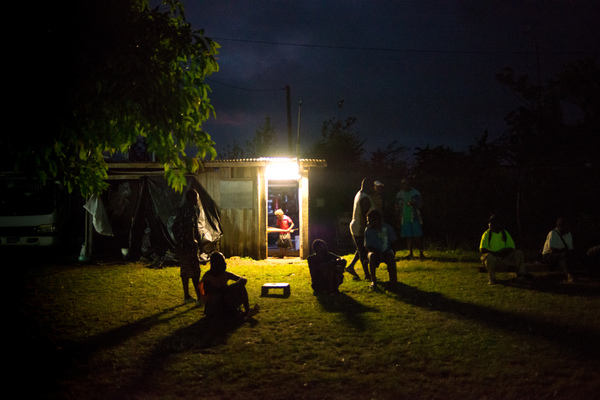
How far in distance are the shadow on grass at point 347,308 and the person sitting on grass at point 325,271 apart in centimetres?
20

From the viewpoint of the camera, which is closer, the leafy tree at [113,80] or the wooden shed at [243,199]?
the leafy tree at [113,80]

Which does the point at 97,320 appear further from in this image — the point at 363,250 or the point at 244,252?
the point at 244,252

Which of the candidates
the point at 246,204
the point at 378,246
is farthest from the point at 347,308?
the point at 246,204

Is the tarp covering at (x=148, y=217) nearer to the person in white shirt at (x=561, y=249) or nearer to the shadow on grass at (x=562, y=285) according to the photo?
the shadow on grass at (x=562, y=285)

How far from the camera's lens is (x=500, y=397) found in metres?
3.94

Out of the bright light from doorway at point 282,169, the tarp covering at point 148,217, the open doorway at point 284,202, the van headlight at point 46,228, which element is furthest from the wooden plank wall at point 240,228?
the van headlight at point 46,228

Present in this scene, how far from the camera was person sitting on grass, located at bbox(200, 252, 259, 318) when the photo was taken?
6609 mm

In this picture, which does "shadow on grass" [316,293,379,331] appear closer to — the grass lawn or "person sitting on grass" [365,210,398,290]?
the grass lawn

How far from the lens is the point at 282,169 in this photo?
44.6ft

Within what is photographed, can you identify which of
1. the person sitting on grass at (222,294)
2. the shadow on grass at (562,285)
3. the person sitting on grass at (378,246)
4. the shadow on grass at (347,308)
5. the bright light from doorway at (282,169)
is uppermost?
the bright light from doorway at (282,169)

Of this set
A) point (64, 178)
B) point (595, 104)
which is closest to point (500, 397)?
point (64, 178)

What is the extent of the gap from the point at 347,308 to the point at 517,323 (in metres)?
2.46

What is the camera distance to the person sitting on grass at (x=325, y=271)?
8305 mm

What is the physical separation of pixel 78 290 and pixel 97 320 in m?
2.94
